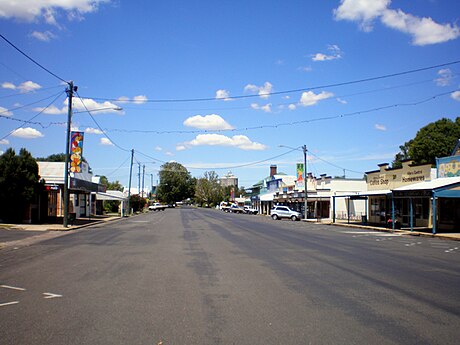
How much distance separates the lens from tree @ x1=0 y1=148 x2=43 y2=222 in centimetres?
3159

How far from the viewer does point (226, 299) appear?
841 centimetres

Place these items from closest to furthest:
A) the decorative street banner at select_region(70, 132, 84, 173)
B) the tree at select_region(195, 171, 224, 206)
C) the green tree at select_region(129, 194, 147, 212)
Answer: the decorative street banner at select_region(70, 132, 84, 173), the green tree at select_region(129, 194, 147, 212), the tree at select_region(195, 171, 224, 206)

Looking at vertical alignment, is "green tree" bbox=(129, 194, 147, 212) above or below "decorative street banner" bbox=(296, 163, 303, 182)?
below

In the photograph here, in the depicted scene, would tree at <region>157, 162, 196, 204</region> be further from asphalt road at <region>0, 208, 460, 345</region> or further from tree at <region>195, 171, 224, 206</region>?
asphalt road at <region>0, 208, 460, 345</region>

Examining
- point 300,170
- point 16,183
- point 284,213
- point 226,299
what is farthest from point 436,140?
point 226,299

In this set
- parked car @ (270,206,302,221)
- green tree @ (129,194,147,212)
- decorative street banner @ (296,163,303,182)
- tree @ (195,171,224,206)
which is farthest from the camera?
tree @ (195,171,224,206)

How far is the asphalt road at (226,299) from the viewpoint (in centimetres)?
623

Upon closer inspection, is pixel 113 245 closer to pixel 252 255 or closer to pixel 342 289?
pixel 252 255

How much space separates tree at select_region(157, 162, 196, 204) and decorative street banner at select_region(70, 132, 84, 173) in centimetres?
12197

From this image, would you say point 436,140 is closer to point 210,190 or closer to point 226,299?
point 226,299

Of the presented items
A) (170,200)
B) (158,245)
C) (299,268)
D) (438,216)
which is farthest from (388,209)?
(170,200)

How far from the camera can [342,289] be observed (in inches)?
373

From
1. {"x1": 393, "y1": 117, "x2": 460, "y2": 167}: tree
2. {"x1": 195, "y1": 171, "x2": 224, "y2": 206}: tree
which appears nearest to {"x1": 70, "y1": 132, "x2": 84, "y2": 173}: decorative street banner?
{"x1": 393, "y1": 117, "x2": 460, "y2": 167}: tree

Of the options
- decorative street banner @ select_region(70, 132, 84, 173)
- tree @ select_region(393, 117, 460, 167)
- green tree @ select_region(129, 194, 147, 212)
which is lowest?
green tree @ select_region(129, 194, 147, 212)
